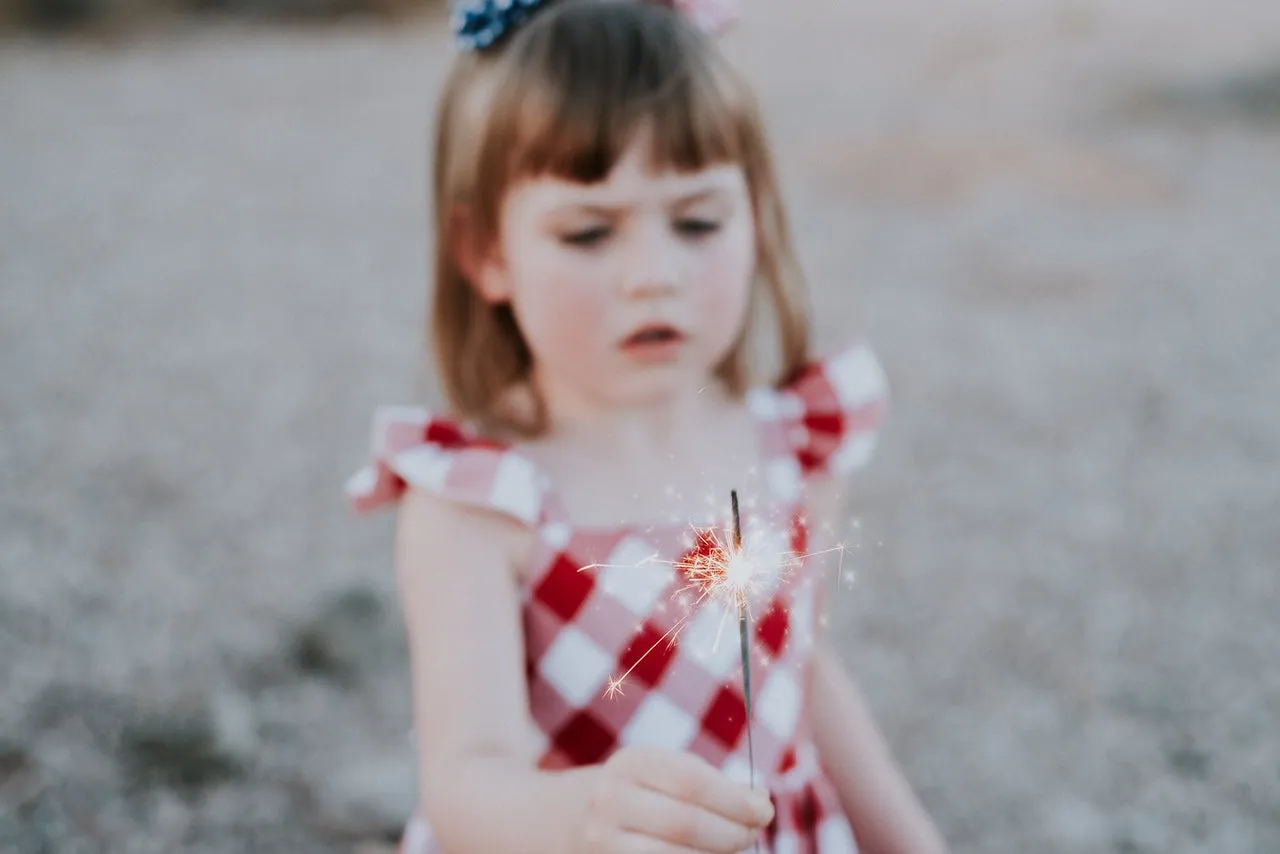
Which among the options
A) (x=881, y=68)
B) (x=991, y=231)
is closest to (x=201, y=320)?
(x=991, y=231)

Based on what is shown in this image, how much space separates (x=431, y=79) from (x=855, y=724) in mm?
8595

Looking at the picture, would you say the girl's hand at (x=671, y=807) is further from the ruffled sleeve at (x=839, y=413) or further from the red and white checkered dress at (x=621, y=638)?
the ruffled sleeve at (x=839, y=413)

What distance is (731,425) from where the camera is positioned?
5.12ft

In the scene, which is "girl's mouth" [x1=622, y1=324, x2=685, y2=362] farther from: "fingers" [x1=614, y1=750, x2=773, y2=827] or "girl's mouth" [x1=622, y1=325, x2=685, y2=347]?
"fingers" [x1=614, y1=750, x2=773, y2=827]

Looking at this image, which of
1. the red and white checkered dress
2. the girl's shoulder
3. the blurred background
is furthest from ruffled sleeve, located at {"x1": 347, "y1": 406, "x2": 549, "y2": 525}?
the blurred background

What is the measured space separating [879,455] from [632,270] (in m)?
2.74

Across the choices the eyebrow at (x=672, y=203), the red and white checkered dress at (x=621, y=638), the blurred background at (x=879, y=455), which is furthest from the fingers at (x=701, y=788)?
the blurred background at (x=879, y=455)

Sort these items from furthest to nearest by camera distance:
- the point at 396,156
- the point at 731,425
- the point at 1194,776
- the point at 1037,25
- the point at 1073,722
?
the point at 1037,25 → the point at 396,156 → the point at 1073,722 → the point at 1194,776 → the point at 731,425

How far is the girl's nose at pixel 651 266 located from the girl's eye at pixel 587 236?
4 centimetres

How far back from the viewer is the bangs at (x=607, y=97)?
51.6 inches

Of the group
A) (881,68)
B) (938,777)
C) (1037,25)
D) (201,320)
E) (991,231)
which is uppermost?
(1037,25)

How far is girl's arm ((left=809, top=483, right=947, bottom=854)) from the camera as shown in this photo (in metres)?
1.52

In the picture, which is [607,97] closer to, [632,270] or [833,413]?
[632,270]

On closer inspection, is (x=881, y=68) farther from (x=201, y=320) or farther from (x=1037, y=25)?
(x=201, y=320)
